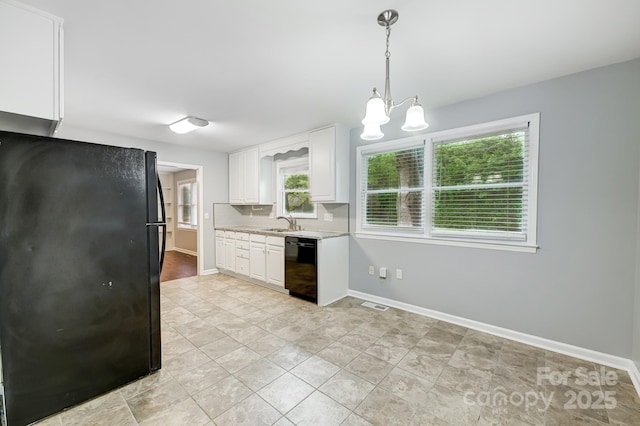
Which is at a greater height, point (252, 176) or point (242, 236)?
point (252, 176)

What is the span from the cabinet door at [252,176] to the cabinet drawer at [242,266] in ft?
3.67

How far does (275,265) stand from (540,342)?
3211 millimetres

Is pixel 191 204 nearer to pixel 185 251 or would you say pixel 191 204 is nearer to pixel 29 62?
pixel 185 251

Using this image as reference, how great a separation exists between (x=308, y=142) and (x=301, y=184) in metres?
0.88

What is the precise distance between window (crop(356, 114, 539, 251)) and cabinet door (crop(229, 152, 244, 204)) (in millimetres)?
2615

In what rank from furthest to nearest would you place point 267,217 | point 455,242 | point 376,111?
point 267,217, point 455,242, point 376,111

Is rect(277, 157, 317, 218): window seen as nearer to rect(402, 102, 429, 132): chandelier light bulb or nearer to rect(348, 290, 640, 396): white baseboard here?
rect(348, 290, 640, 396): white baseboard

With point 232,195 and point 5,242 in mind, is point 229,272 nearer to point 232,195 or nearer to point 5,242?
point 232,195

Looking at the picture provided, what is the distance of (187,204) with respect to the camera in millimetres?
7617

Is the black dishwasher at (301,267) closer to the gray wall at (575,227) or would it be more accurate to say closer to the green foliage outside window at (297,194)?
the green foliage outside window at (297,194)

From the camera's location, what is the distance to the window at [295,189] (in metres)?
4.61

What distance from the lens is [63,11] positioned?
5.10 feet

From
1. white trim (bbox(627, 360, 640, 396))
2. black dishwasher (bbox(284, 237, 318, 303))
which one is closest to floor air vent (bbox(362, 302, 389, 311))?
black dishwasher (bbox(284, 237, 318, 303))

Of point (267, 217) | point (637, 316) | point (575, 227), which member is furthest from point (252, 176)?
point (637, 316)
